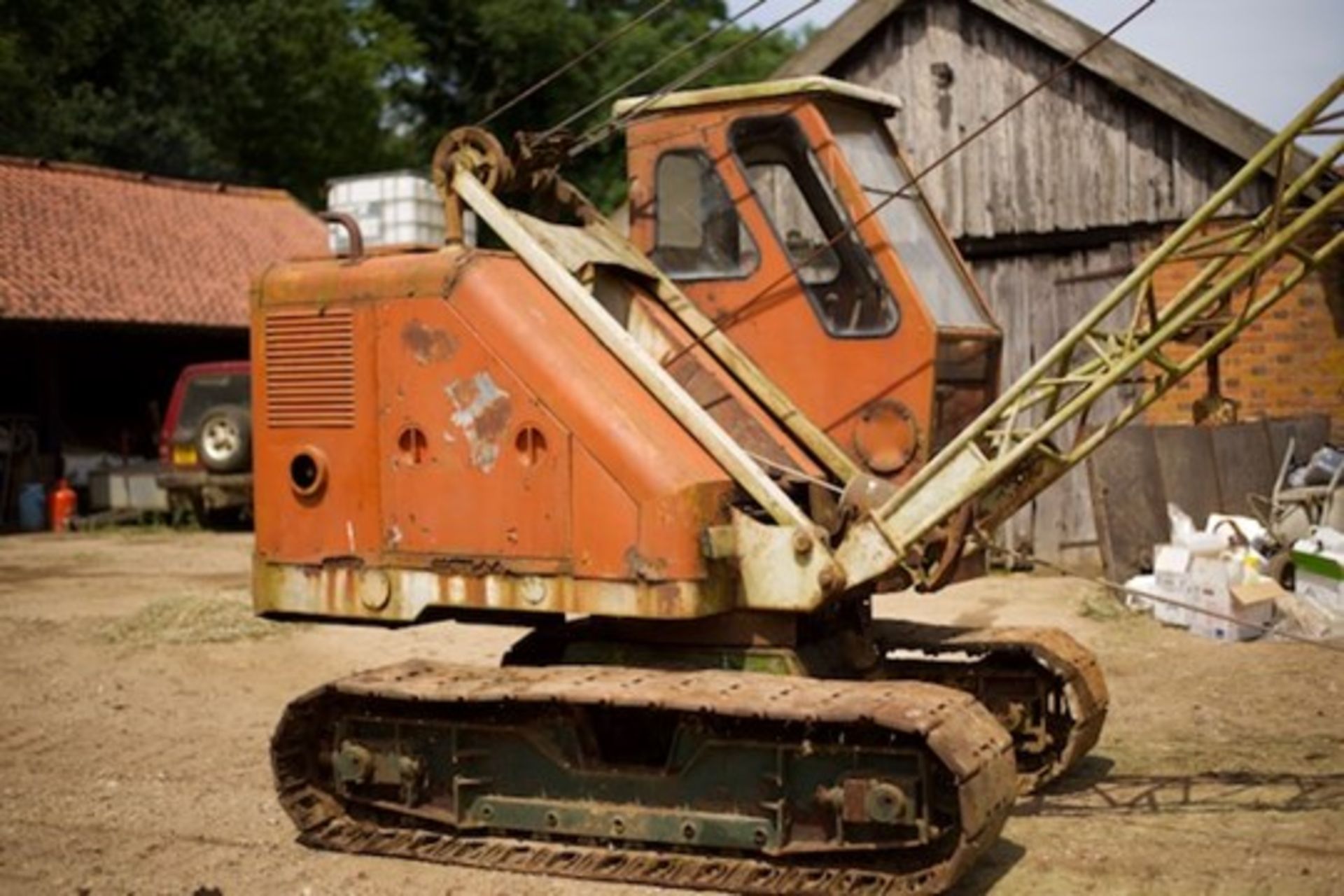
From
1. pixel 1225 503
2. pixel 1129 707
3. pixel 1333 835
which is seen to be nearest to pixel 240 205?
pixel 1225 503

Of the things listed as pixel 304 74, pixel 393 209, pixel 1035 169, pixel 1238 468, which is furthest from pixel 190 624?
pixel 304 74

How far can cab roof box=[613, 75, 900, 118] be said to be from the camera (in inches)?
259

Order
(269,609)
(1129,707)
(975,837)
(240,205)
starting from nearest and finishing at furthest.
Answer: (975,837), (269,609), (1129,707), (240,205)

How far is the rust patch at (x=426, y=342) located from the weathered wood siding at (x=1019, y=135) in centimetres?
849

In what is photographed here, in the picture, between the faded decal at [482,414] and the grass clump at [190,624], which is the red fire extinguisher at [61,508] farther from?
the faded decal at [482,414]

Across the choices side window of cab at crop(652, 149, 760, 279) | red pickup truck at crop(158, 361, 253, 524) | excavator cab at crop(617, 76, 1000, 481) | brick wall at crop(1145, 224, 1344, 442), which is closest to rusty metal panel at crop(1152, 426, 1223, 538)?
brick wall at crop(1145, 224, 1344, 442)

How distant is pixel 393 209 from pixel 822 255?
21.3 metres

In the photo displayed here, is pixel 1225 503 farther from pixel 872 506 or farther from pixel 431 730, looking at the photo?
pixel 431 730

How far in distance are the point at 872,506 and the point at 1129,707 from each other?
132 inches

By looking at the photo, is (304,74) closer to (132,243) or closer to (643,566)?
(132,243)

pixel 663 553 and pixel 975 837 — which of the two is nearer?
pixel 975 837

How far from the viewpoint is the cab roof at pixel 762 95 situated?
657 cm

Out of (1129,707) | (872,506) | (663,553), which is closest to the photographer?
(663,553)

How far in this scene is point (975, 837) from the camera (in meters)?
5.08
